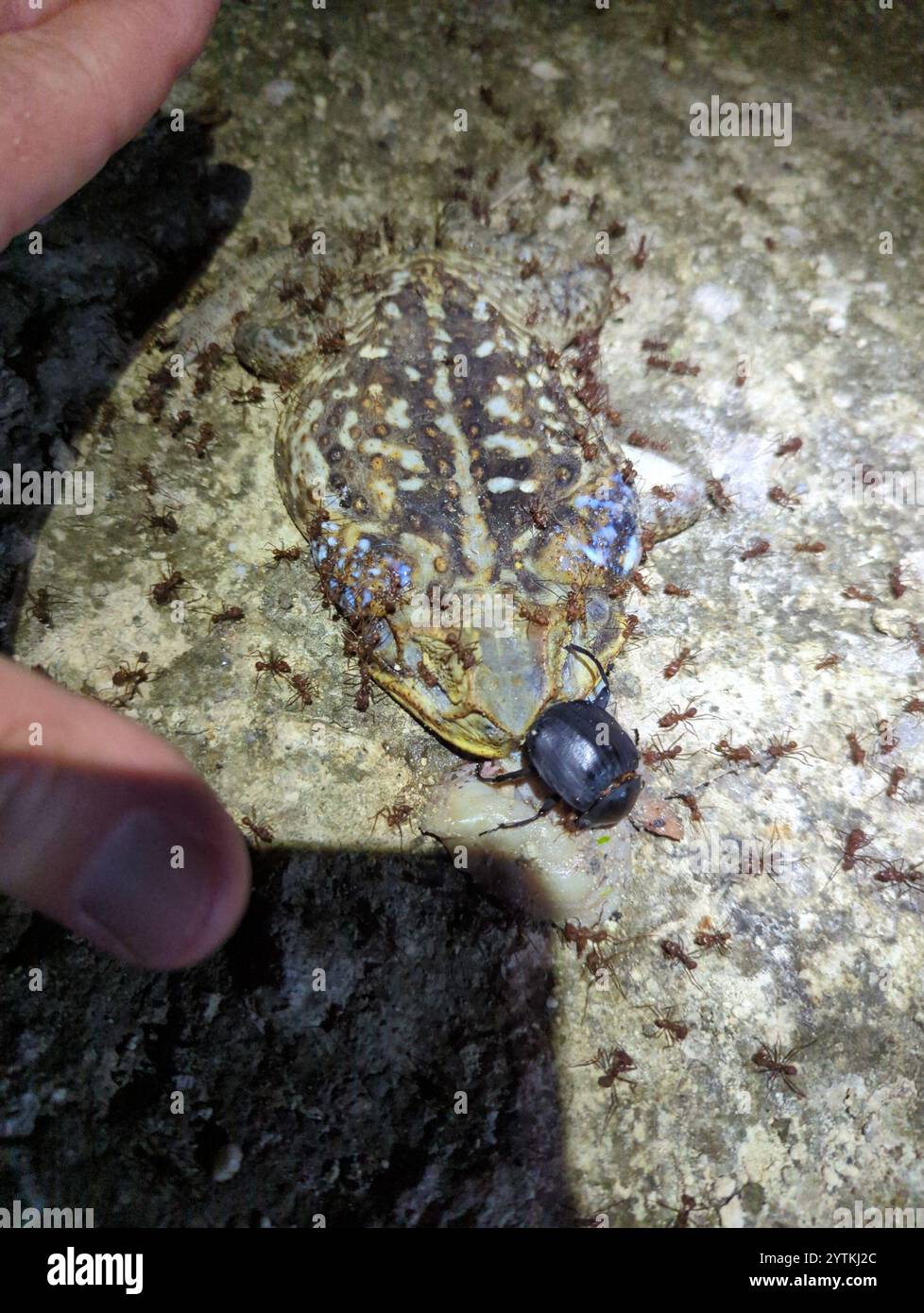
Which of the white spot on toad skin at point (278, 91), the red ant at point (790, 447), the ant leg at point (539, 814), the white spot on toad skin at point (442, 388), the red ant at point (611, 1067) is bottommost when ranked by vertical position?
the red ant at point (611, 1067)

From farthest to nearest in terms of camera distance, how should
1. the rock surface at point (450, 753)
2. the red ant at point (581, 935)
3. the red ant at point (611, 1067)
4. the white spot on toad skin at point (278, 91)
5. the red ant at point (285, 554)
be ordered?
the white spot on toad skin at point (278, 91), the red ant at point (285, 554), the red ant at point (581, 935), the red ant at point (611, 1067), the rock surface at point (450, 753)

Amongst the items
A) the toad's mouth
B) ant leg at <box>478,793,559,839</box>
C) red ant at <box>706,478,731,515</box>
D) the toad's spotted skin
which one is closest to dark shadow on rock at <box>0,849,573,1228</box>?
ant leg at <box>478,793,559,839</box>

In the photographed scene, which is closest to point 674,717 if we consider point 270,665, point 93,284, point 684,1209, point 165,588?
point 270,665

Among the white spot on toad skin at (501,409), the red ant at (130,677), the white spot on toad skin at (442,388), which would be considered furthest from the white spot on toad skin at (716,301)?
the red ant at (130,677)

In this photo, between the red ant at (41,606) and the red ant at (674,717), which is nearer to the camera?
the red ant at (41,606)

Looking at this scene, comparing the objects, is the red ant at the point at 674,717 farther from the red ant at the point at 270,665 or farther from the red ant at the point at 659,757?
the red ant at the point at 270,665
